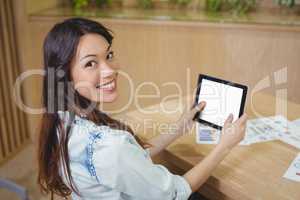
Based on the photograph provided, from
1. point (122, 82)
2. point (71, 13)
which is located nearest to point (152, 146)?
point (122, 82)

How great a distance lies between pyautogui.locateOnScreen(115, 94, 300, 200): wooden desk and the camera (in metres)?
1.02

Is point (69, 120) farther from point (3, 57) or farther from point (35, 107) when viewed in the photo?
point (35, 107)


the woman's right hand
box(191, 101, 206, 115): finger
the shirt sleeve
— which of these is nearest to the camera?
the shirt sleeve

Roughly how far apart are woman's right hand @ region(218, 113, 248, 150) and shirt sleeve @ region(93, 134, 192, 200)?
23cm

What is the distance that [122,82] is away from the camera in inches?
101

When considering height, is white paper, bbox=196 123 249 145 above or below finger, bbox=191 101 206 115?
below

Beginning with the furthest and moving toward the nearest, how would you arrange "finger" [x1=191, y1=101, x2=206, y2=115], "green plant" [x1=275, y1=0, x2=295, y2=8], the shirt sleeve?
"green plant" [x1=275, y1=0, x2=295, y2=8]
"finger" [x1=191, y1=101, x2=206, y2=115]
the shirt sleeve

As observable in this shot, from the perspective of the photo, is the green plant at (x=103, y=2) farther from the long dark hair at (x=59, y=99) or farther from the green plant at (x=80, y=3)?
the long dark hair at (x=59, y=99)

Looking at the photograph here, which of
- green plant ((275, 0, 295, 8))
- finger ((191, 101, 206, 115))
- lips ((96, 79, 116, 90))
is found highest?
green plant ((275, 0, 295, 8))

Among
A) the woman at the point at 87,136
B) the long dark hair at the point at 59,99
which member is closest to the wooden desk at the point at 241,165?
the woman at the point at 87,136

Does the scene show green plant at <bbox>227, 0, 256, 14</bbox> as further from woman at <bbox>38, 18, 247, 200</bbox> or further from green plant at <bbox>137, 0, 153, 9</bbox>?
woman at <bbox>38, 18, 247, 200</bbox>

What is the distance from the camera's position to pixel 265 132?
1.34m

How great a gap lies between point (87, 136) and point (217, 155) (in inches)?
15.8

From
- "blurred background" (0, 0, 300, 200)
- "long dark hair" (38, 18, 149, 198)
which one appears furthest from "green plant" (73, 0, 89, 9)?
"long dark hair" (38, 18, 149, 198)
